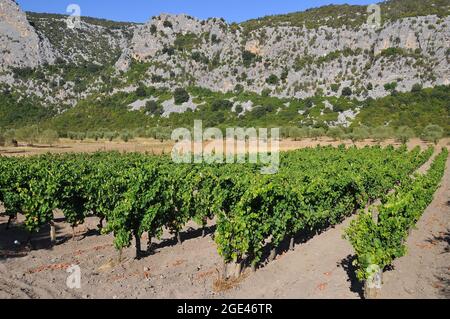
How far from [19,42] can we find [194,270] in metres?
129

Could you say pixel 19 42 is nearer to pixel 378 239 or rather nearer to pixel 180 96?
pixel 180 96

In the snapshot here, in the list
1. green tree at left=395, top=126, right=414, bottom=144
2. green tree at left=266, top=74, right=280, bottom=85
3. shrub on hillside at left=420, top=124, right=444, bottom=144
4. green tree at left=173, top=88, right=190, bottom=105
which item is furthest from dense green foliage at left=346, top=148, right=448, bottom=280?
green tree at left=266, top=74, right=280, bottom=85

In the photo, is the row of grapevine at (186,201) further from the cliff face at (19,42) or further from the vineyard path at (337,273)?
the cliff face at (19,42)

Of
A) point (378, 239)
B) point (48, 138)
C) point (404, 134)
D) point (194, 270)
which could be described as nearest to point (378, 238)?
point (378, 239)

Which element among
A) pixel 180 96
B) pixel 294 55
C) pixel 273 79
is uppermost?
pixel 294 55

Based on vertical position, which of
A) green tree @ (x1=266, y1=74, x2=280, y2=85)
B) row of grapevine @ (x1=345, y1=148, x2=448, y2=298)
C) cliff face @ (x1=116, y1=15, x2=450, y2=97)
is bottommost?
row of grapevine @ (x1=345, y1=148, x2=448, y2=298)

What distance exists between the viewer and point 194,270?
1298 cm

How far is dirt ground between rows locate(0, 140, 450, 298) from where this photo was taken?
11070 millimetres

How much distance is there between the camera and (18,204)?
1684 cm

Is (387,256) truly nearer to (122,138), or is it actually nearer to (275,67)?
(122,138)

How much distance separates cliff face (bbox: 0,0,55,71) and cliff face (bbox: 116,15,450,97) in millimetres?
25717

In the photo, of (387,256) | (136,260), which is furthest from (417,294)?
(136,260)

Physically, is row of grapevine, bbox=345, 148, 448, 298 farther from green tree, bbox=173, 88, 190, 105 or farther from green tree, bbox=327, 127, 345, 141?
green tree, bbox=173, 88, 190, 105

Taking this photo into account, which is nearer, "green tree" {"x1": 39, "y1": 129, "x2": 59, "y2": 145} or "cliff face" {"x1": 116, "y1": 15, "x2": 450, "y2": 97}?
→ "green tree" {"x1": 39, "y1": 129, "x2": 59, "y2": 145}
